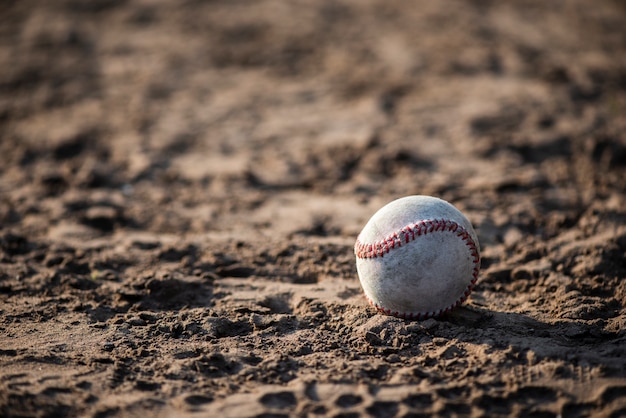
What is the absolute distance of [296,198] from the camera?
20.1ft

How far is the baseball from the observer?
12.4 feet

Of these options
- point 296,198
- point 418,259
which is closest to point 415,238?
point 418,259

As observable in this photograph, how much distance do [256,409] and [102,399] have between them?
87 cm

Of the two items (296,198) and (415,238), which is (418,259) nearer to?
(415,238)

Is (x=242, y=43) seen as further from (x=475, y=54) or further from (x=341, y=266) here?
(x=341, y=266)

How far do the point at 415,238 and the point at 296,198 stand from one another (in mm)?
2500

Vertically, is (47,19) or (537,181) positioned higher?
(47,19)

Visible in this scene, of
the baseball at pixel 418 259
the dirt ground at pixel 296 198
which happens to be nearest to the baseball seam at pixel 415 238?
the baseball at pixel 418 259

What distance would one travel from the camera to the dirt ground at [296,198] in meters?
3.57

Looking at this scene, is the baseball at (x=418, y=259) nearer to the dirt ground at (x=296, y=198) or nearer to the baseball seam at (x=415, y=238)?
the baseball seam at (x=415, y=238)

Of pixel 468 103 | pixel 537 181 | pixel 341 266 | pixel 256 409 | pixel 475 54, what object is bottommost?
pixel 256 409

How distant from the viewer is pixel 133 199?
6.20m

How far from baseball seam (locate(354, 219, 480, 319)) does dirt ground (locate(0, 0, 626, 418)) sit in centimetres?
11

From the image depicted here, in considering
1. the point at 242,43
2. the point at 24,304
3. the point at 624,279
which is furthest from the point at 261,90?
the point at 624,279
